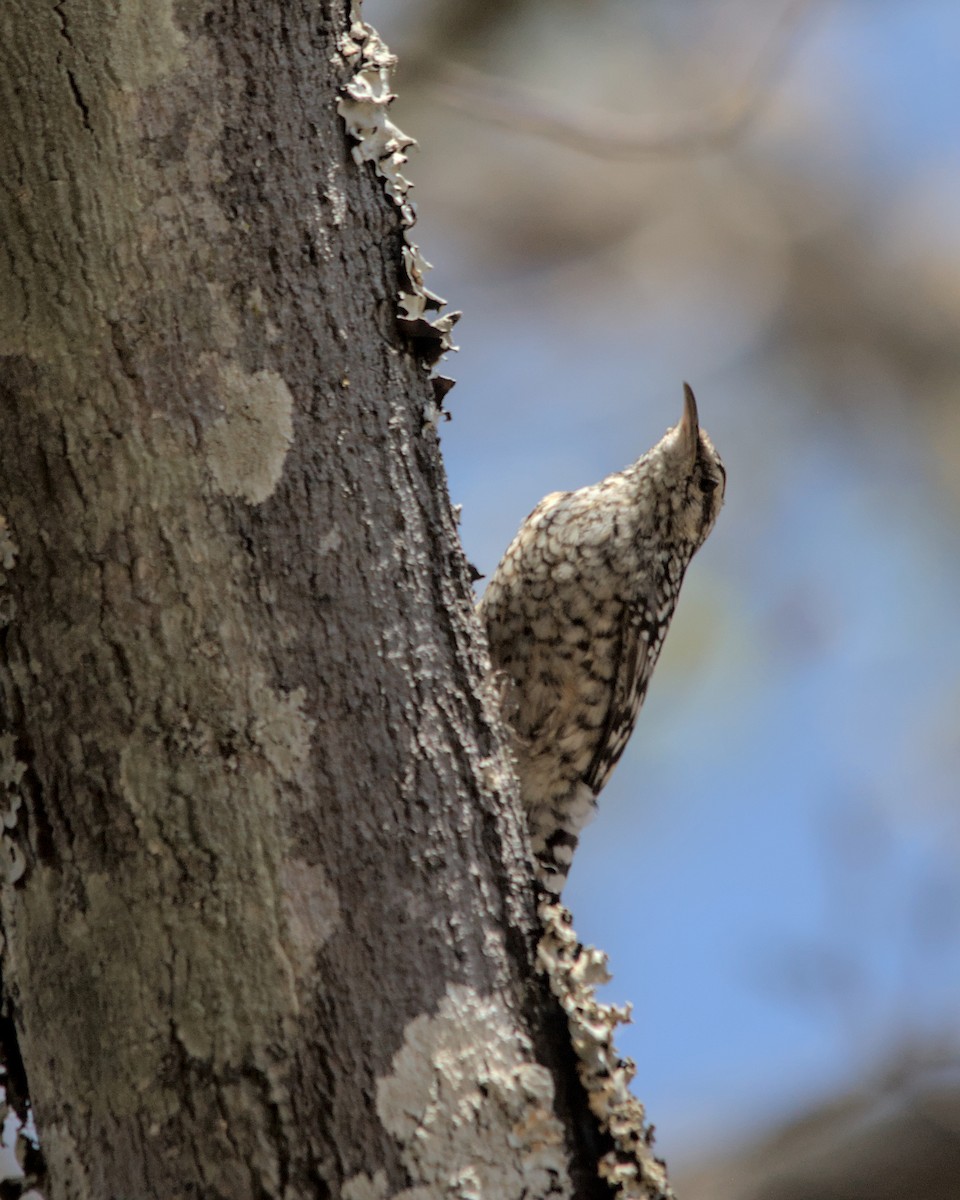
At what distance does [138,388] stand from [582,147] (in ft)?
14.9

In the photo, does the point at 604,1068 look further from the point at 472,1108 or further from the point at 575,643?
the point at 575,643

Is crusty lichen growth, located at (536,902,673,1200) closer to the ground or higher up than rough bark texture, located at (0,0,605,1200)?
closer to the ground

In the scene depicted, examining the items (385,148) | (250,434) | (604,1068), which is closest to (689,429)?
(385,148)

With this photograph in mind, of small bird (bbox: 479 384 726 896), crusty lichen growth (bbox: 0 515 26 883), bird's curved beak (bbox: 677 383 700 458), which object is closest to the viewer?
crusty lichen growth (bbox: 0 515 26 883)

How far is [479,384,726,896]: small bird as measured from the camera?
157 inches

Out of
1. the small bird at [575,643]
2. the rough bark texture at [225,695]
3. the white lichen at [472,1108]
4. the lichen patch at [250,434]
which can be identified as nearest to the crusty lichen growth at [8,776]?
the rough bark texture at [225,695]

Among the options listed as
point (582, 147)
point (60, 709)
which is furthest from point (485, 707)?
point (582, 147)

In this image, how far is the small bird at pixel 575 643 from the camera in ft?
13.1

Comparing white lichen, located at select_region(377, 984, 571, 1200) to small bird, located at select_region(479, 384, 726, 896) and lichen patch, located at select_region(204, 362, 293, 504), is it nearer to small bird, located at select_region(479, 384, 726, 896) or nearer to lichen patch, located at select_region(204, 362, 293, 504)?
lichen patch, located at select_region(204, 362, 293, 504)

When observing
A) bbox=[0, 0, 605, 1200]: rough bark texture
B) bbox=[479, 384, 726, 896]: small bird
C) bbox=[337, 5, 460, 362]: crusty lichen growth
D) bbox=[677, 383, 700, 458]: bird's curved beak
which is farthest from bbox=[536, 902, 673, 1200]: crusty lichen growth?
bbox=[677, 383, 700, 458]: bird's curved beak

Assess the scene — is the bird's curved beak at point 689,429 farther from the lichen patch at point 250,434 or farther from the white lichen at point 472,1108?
the white lichen at point 472,1108

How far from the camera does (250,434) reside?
193cm

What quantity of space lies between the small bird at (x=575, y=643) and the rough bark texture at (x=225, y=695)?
192cm

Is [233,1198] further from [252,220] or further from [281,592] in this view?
[252,220]
